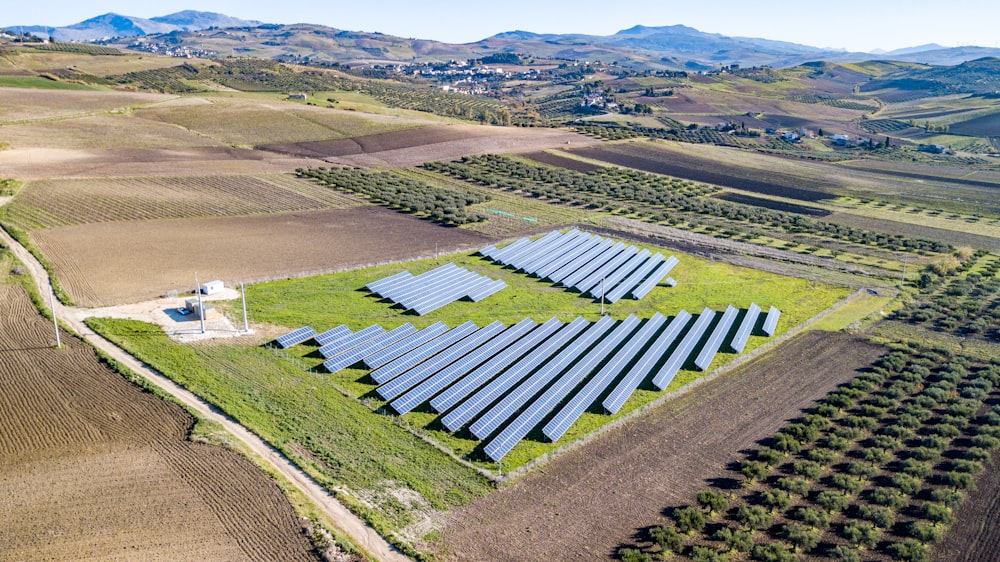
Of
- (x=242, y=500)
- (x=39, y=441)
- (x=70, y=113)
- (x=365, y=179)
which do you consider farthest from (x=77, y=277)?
(x=70, y=113)

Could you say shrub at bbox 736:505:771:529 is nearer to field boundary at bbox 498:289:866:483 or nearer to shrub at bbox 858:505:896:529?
shrub at bbox 858:505:896:529

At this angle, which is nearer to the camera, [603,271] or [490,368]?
[490,368]

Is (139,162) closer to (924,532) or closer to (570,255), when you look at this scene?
(570,255)

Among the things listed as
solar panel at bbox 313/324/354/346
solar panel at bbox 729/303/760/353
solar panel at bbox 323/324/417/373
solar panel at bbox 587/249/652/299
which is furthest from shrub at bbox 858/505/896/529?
solar panel at bbox 313/324/354/346

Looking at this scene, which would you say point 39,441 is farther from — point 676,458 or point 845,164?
point 845,164

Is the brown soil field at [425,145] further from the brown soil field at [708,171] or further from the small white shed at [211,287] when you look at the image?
the small white shed at [211,287]

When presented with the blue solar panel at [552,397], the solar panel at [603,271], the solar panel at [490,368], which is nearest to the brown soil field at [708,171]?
the solar panel at [603,271]

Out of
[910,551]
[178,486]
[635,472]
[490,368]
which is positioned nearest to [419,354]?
[490,368]
